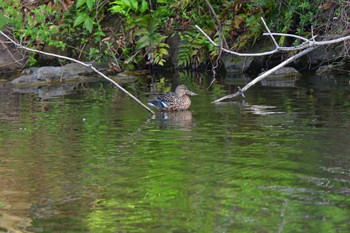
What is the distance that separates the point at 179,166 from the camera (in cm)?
841

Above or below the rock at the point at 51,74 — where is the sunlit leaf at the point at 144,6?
above

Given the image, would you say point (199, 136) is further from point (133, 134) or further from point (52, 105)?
point (52, 105)

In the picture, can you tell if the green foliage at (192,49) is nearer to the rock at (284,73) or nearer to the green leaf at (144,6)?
the green leaf at (144,6)

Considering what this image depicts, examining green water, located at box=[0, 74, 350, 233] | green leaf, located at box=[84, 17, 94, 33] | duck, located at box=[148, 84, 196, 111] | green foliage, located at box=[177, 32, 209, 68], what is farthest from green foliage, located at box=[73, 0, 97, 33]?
duck, located at box=[148, 84, 196, 111]

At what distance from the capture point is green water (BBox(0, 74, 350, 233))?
6.57m

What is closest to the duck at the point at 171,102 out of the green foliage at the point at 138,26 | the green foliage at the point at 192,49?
the green foliage at the point at 138,26

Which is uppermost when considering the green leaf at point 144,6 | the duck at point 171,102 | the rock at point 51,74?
the green leaf at point 144,6

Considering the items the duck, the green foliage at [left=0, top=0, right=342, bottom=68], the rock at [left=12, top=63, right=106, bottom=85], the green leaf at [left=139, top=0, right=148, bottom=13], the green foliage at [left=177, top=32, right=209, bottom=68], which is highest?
the green leaf at [left=139, top=0, right=148, bottom=13]

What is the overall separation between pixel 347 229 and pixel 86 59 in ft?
40.9

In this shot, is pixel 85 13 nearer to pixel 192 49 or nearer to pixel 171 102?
pixel 192 49

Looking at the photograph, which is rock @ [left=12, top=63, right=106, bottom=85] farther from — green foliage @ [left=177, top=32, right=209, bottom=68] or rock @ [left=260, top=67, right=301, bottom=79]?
rock @ [left=260, top=67, right=301, bottom=79]

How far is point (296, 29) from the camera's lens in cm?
1656

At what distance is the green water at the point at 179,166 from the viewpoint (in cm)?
657

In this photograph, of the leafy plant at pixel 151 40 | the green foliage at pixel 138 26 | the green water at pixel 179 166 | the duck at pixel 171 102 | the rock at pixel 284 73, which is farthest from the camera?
the leafy plant at pixel 151 40
